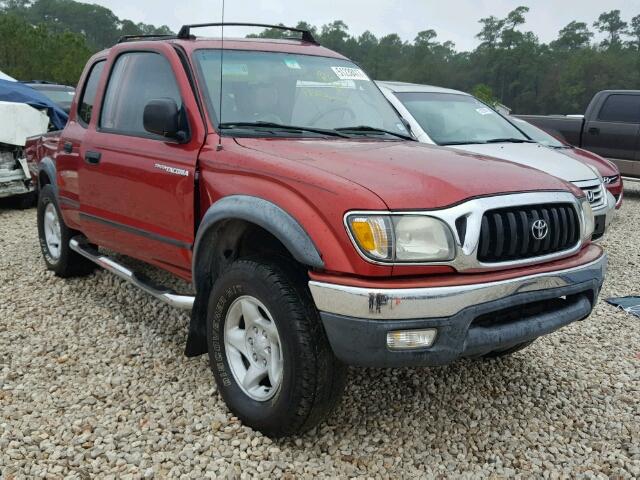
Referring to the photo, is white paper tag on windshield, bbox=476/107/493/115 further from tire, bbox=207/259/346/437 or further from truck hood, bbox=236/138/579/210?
tire, bbox=207/259/346/437

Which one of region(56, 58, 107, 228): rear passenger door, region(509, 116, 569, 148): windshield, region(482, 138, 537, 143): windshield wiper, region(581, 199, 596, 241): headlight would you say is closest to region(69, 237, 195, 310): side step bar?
region(56, 58, 107, 228): rear passenger door

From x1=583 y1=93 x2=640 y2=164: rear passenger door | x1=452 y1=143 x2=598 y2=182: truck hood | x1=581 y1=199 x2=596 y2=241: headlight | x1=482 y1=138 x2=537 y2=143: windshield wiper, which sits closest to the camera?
x1=581 y1=199 x2=596 y2=241: headlight

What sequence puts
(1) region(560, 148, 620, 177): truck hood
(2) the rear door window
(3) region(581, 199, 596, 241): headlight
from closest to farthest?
(3) region(581, 199, 596, 241): headlight → (1) region(560, 148, 620, 177): truck hood → (2) the rear door window

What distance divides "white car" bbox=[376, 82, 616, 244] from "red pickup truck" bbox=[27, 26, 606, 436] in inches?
88.9

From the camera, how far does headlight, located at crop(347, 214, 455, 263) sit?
252 cm

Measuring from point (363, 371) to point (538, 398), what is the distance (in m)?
0.98

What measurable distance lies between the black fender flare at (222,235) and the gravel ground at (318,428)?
424 millimetres

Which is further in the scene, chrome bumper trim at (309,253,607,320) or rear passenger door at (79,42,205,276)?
rear passenger door at (79,42,205,276)

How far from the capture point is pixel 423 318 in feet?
8.18

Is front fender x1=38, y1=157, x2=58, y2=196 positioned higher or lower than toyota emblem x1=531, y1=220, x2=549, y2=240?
lower

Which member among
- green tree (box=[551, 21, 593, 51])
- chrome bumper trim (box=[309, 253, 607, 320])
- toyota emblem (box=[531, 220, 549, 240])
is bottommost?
chrome bumper trim (box=[309, 253, 607, 320])

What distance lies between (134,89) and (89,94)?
2.40ft

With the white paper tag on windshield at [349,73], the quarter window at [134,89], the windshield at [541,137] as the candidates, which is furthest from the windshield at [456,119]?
the quarter window at [134,89]

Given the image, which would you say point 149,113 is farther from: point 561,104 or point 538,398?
point 561,104
